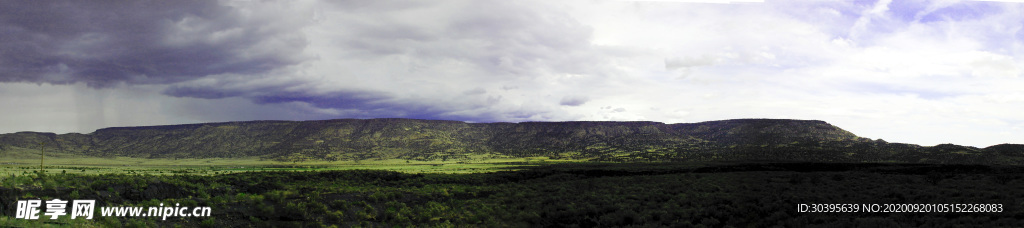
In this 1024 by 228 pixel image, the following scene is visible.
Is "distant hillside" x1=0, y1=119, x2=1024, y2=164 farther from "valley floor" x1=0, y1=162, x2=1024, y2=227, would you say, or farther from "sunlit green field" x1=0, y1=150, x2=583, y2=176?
"valley floor" x1=0, y1=162, x2=1024, y2=227

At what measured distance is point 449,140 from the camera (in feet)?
433

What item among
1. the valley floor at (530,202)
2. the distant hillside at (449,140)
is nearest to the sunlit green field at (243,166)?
the distant hillside at (449,140)

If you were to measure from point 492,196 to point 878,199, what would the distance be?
1721cm

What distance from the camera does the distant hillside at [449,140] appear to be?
9275cm

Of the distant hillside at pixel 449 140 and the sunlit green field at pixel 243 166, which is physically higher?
the distant hillside at pixel 449 140

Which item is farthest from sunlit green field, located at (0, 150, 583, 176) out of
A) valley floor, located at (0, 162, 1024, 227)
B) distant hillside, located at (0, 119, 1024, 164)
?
valley floor, located at (0, 162, 1024, 227)

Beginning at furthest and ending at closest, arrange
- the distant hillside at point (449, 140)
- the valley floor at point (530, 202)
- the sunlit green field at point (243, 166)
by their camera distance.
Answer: the distant hillside at point (449, 140) < the sunlit green field at point (243, 166) < the valley floor at point (530, 202)

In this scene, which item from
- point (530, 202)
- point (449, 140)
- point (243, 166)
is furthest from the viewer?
point (449, 140)

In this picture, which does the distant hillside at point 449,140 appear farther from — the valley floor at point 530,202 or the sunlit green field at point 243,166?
the valley floor at point 530,202

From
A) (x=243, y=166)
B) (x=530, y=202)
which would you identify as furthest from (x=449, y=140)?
(x=530, y=202)

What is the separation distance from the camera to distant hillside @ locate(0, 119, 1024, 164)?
304ft

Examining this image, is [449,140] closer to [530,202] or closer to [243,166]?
[243,166]

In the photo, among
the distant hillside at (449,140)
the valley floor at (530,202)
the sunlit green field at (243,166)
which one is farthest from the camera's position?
the distant hillside at (449,140)

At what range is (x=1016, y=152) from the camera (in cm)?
5234
